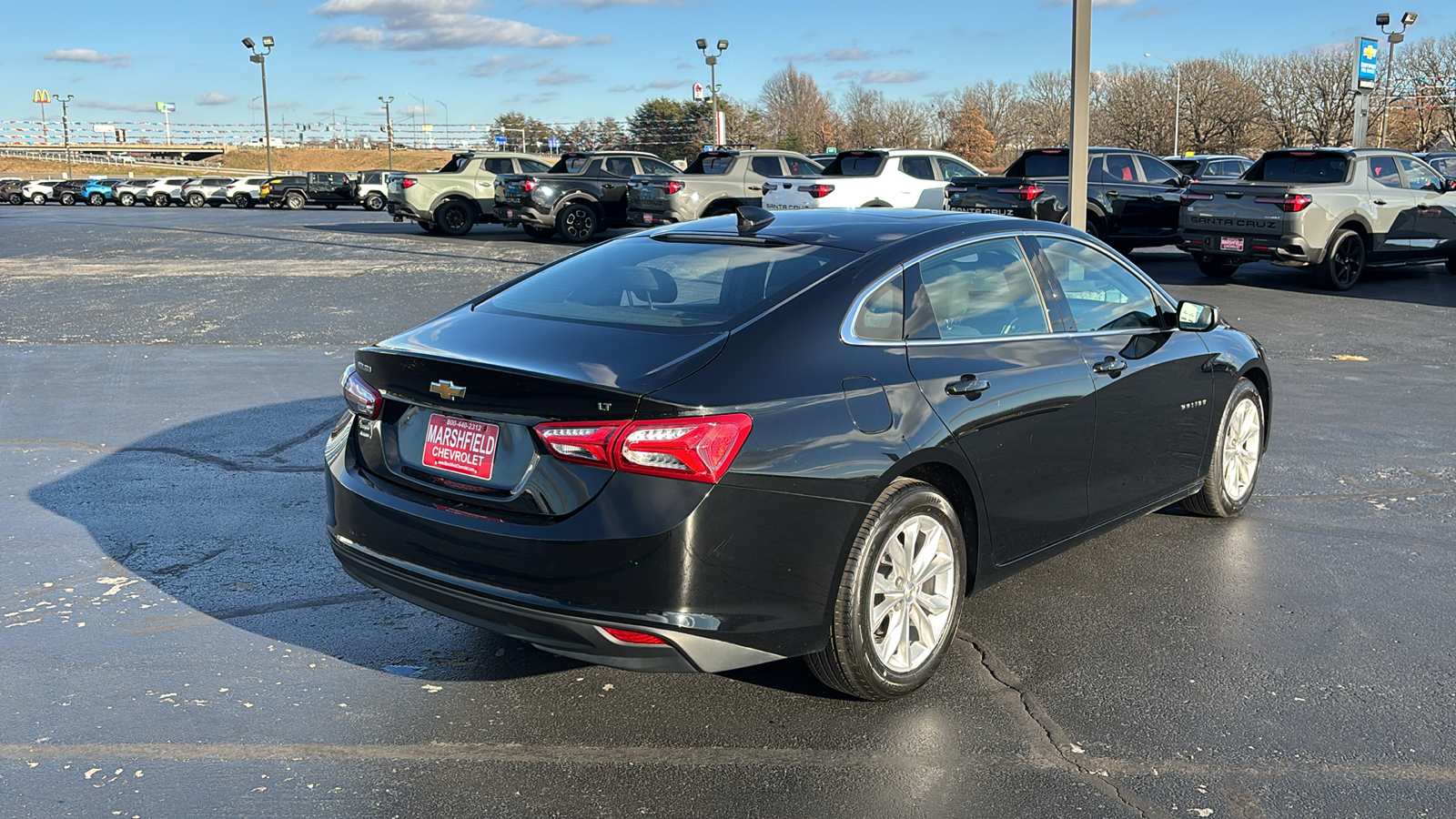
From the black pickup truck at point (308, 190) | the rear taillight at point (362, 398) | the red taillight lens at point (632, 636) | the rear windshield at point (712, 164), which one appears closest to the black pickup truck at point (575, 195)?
the rear windshield at point (712, 164)

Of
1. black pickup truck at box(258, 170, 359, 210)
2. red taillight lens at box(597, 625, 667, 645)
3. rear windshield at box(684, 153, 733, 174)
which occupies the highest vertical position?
black pickup truck at box(258, 170, 359, 210)

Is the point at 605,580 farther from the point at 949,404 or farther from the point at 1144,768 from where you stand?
the point at 1144,768

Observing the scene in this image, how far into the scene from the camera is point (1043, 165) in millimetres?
18891

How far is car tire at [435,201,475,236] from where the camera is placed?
91.2 feet

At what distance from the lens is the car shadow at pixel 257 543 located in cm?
429

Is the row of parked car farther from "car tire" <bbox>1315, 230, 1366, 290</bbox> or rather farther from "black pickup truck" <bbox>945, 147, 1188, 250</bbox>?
"car tire" <bbox>1315, 230, 1366, 290</bbox>

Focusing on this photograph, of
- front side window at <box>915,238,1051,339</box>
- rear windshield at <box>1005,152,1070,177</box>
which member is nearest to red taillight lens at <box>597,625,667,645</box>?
front side window at <box>915,238,1051,339</box>

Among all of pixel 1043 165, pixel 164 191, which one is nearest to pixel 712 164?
pixel 1043 165

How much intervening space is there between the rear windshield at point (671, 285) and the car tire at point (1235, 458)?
261cm

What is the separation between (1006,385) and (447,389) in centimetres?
192

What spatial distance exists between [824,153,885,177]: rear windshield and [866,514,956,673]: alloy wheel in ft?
56.9

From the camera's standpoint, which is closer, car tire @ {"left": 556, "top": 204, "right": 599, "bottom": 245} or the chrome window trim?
the chrome window trim

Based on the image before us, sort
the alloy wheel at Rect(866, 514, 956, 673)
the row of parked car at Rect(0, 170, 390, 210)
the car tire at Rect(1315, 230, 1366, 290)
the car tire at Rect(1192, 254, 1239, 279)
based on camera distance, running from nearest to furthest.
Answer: the alloy wheel at Rect(866, 514, 956, 673), the car tire at Rect(1315, 230, 1366, 290), the car tire at Rect(1192, 254, 1239, 279), the row of parked car at Rect(0, 170, 390, 210)

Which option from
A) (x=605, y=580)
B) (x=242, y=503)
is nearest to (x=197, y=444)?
(x=242, y=503)
